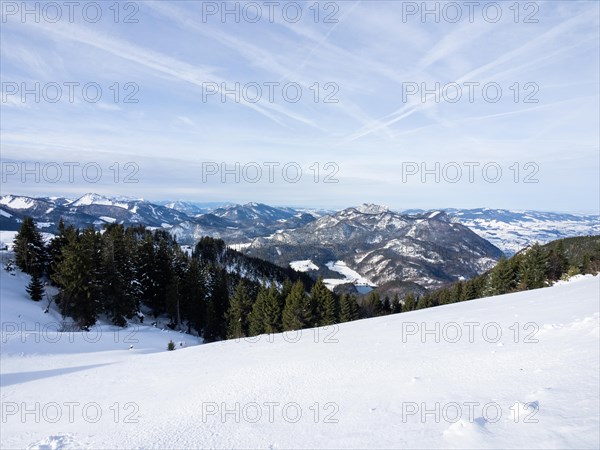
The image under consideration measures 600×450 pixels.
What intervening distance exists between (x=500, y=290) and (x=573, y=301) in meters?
35.5

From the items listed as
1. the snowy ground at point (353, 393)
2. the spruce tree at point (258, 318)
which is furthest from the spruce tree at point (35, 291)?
the spruce tree at point (258, 318)

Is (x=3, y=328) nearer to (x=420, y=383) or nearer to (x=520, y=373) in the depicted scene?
(x=420, y=383)

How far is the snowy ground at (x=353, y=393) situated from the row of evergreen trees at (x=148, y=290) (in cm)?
1966

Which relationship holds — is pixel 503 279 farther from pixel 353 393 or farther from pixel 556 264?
pixel 353 393

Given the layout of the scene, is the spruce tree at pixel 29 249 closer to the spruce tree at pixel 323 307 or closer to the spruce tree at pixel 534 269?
the spruce tree at pixel 323 307

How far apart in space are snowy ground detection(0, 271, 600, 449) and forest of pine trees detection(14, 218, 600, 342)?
2001cm

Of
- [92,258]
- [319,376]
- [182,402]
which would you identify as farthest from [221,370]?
[92,258]

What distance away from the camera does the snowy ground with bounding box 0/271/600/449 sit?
5.60 metres

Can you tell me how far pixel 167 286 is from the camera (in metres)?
44.7

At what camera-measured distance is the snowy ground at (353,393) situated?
220 inches

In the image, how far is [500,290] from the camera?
4822 cm

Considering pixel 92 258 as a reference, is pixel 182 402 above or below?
below

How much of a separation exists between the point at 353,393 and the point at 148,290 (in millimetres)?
45683

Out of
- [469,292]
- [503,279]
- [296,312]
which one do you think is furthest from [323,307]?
[469,292]
